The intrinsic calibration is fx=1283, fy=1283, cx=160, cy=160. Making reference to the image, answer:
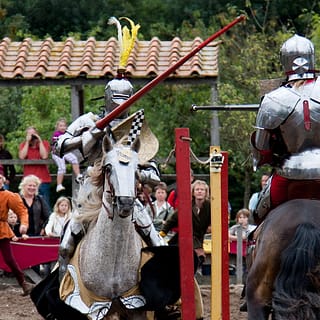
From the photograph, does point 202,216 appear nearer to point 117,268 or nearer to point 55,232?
A: point 55,232

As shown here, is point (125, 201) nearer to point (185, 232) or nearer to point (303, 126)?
point (185, 232)

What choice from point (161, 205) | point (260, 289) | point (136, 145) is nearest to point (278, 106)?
point (260, 289)

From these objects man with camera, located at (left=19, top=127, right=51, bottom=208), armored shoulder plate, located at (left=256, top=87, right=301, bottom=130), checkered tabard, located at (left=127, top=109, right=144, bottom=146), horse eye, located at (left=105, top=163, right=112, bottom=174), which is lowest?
man with camera, located at (left=19, top=127, right=51, bottom=208)

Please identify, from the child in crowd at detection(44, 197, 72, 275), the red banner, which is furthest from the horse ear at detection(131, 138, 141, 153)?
the red banner

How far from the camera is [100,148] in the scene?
404 inches

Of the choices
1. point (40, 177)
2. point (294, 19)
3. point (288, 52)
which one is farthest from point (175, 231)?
point (294, 19)

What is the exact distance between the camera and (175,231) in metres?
14.9

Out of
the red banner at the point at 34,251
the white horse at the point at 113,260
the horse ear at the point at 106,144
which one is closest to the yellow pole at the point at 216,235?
the white horse at the point at 113,260

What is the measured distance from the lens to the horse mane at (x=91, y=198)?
10078 mm

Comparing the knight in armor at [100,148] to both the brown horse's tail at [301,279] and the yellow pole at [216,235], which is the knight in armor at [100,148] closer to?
the yellow pole at [216,235]

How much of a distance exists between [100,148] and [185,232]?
1.55m

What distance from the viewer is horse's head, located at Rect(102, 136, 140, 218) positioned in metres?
9.37

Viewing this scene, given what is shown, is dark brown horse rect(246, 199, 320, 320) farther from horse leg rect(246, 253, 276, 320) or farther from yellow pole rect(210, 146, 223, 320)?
yellow pole rect(210, 146, 223, 320)

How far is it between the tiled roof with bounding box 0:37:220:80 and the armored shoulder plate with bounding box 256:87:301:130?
9235mm
